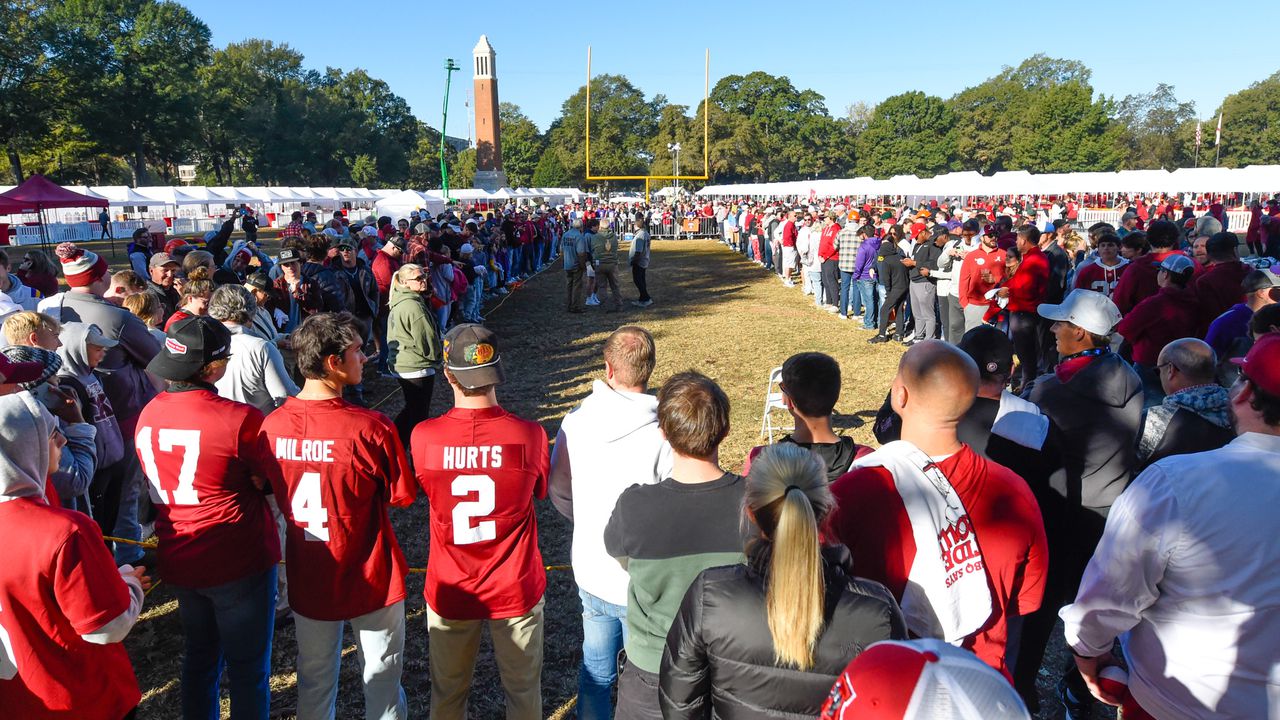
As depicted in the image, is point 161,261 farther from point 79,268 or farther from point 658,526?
point 658,526

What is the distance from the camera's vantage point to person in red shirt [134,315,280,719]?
9.47ft

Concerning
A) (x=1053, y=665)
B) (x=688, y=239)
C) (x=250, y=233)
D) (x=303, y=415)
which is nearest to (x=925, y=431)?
(x=303, y=415)

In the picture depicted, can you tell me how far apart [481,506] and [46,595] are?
1.28 m

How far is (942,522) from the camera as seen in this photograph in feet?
6.74

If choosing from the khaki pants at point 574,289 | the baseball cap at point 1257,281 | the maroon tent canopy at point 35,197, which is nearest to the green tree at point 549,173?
the maroon tent canopy at point 35,197

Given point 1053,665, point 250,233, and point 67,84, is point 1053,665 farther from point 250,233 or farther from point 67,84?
point 67,84

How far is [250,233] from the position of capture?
13.8 meters

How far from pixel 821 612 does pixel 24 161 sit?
67.9 meters

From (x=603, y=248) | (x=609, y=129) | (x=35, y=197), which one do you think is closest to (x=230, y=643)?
(x=603, y=248)

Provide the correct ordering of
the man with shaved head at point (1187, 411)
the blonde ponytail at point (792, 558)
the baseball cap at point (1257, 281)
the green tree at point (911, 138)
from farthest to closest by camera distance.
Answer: the green tree at point (911, 138) → the baseball cap at point (1257, 281) → the man with shaved head at point (1187, 411) → the blonde ponytail at point (792, 558)

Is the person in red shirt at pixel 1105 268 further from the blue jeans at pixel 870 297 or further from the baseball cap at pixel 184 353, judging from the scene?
the baseball cap at pixel 184 353

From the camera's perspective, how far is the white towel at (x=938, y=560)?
6.68 ft

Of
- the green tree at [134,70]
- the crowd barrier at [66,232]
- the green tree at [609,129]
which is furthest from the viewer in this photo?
the green tree at [609,129]

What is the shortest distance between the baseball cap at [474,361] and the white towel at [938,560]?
1470 mm
